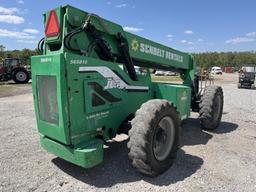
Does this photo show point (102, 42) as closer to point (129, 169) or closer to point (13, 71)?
point (129, 169)

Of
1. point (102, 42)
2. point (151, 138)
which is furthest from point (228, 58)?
point (151, 138)

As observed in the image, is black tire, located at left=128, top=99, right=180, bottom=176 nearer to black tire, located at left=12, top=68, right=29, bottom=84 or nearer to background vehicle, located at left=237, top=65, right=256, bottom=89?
black tire, located at left=12, top=68, right=29, bottom=84

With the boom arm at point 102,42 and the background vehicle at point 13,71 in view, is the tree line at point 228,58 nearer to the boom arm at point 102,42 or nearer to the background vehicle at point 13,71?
the background vehicle at point 13,71

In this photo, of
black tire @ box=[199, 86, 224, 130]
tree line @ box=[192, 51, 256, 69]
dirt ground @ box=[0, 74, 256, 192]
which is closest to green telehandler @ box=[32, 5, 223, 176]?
dirt ground @ box=[0, 74, 256, 192]

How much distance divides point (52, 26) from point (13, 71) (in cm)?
2193

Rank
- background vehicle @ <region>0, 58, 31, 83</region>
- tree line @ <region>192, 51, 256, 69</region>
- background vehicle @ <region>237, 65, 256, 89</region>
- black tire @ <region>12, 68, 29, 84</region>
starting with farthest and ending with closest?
tree line @ <region>192, 51, 256, 69</region>, background vehicle @ <region>237, 65, 256, 89</region>, black tire @ <region>12, 68, 29, 84</region>, background vehicle @ <region>0, 58, 31, 83</region>

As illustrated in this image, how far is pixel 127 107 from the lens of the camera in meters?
4.89

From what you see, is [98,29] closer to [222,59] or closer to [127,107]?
[127,107]

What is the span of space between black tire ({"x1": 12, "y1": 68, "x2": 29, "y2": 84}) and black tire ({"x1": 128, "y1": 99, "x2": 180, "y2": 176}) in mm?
22154

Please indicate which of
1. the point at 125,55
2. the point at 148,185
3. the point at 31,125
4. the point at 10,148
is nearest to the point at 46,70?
the point at 125,55

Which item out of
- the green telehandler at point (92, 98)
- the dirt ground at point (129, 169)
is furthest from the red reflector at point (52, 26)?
the dirt ground at point (129, 169)

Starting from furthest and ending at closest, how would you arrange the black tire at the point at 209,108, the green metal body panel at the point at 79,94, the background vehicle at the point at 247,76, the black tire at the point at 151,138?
the background vehicle at the point at 247,76 → the black tire at the point at 209,108 → the black tire at the point at 151,138 → the green metal body panel at the point at 79,94

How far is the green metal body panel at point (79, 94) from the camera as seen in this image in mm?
3729

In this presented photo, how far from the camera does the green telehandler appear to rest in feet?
12.4
